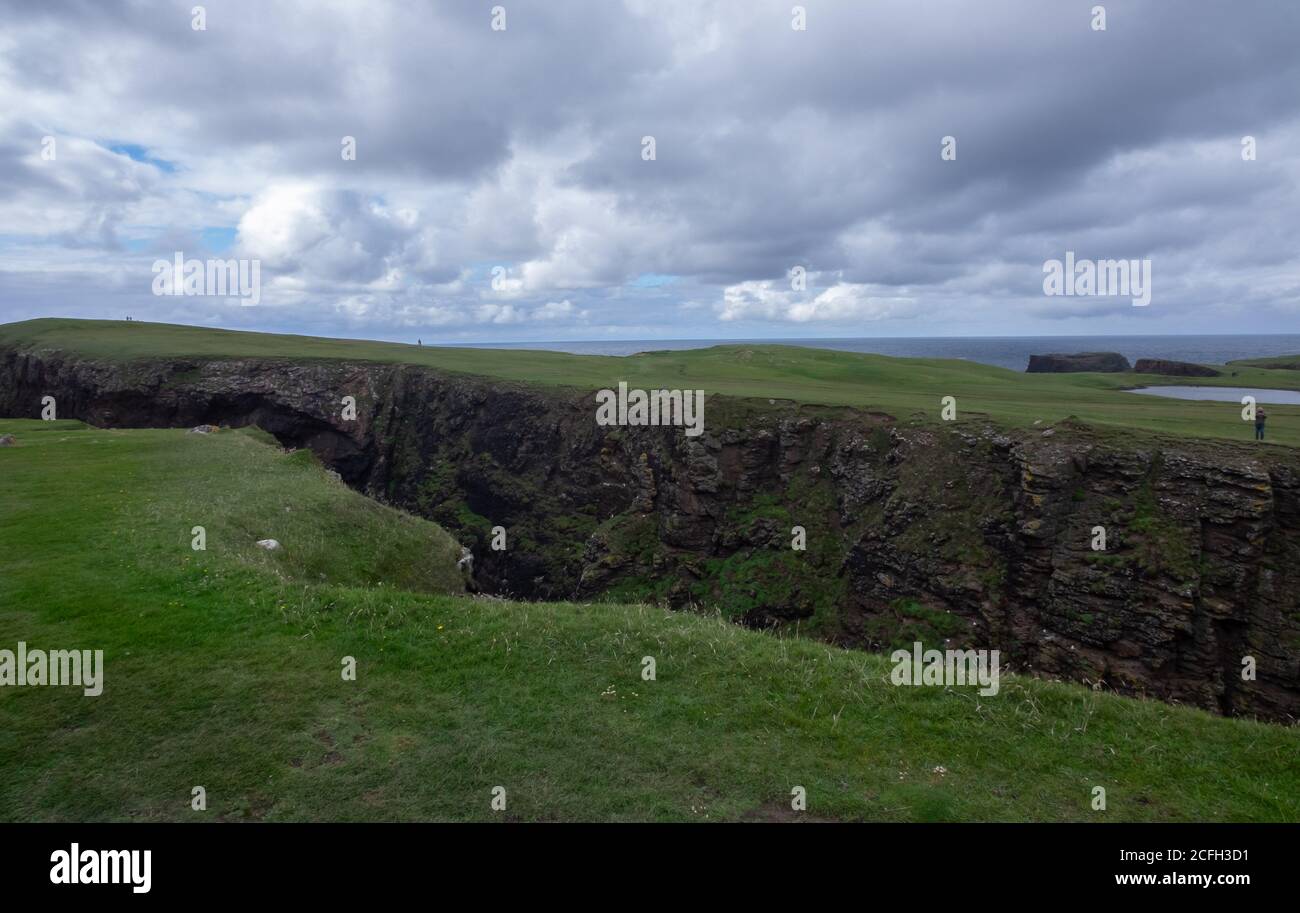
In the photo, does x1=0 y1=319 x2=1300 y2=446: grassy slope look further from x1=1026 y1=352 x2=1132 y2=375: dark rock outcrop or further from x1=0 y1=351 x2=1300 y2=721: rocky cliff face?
x1=1026 y1=352 x2=1132 y2=375: dark rock outcrop

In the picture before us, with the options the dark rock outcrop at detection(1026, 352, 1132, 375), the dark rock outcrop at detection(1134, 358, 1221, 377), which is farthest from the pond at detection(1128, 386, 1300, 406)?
the dark rock outcrop at detection(1026, 352, 1132, 375)

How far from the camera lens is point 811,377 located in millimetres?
83000

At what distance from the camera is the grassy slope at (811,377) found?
43.1 metres

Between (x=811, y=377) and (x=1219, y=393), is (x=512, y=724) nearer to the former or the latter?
(x=811, y=377)

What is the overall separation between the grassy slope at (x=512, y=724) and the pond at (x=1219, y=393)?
208 feet

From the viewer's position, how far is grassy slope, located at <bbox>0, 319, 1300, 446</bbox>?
141 ft

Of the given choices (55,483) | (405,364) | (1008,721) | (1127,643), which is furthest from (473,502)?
(1008,721)

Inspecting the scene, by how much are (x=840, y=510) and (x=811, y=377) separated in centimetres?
4216

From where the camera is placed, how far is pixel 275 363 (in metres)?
68.1

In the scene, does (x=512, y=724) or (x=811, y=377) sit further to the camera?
Result: (x=811, y=377)

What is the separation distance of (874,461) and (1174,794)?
1353 inches

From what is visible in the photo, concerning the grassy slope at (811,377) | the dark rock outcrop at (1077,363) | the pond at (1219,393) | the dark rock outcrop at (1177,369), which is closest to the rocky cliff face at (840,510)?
the grassy slope at (811,377)

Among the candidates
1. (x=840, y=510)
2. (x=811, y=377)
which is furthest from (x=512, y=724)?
(x=811, y=377)
